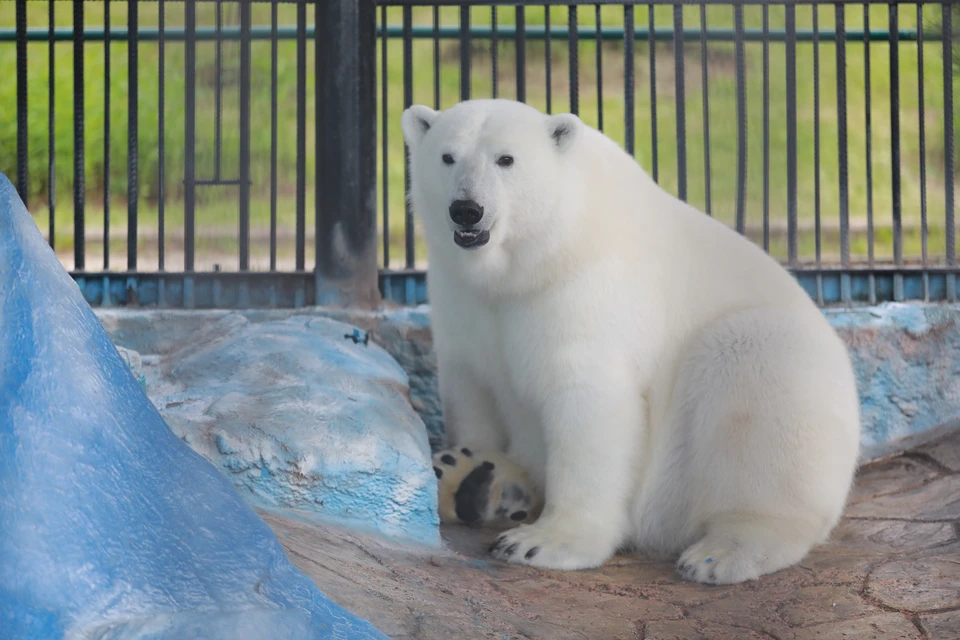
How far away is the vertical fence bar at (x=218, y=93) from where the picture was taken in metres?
4.49

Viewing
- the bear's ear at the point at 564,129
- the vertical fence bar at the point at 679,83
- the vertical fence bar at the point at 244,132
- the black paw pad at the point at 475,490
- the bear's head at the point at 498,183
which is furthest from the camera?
the vertical fence bar at the point at 679,83

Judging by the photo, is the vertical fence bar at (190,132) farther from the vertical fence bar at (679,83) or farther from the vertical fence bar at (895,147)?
the vertical fence bar at (895,147)

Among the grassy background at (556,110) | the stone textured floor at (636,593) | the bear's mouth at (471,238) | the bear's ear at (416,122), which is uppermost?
the grassy background at (556,110)

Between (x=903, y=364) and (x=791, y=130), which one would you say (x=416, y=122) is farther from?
(x=903, y=364)

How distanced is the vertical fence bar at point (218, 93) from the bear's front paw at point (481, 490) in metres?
1.81

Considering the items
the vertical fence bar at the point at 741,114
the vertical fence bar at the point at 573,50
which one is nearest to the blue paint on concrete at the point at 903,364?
the vertical fence bar at the point at 741,114

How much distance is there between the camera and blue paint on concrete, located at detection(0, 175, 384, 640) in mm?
1667

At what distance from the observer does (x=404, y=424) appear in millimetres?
3396

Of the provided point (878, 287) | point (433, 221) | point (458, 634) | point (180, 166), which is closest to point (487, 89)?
point (180, 166)

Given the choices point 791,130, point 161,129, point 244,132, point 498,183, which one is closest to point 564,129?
point 498,183

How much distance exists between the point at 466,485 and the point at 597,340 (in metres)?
0.73

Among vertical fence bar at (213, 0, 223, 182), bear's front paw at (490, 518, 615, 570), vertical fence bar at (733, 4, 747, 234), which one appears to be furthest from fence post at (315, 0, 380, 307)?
vertical fence bar at (733, 4, 747, 234)

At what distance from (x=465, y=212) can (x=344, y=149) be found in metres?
1.40

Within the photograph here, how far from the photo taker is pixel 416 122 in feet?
11.3
